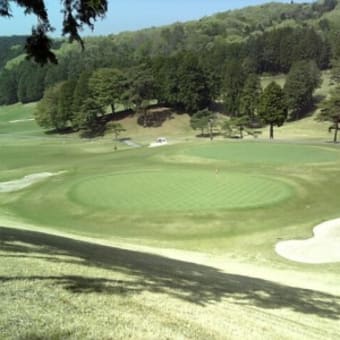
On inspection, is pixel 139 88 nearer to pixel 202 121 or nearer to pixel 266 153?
pixel 202 121

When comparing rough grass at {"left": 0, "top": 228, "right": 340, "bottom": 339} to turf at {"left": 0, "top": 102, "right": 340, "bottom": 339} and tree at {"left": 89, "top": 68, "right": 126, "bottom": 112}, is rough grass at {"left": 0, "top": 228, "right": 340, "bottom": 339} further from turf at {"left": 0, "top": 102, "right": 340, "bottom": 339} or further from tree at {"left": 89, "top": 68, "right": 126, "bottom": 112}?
tree at {"left": 89, "top": 68, "right": 126, "bottom": 112}

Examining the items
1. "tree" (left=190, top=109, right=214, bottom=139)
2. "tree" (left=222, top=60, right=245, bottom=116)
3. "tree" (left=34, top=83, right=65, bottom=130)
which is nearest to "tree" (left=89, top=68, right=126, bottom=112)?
"tree" (left=34, top=83, right=65, bottom=130)

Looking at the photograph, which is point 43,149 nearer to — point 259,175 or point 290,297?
point 259,175

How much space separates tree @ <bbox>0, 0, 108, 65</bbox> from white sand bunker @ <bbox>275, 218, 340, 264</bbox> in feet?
53.0

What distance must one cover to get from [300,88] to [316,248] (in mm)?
83626

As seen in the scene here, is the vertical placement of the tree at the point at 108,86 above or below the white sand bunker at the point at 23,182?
above

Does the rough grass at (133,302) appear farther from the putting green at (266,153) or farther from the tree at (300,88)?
the tree at (300,88)

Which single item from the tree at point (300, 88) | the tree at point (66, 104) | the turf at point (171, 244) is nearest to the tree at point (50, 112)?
the tree at point (66, 104)

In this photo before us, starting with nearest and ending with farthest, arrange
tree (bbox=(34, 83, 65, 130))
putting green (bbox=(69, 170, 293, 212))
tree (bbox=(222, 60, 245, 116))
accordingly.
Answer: putting green (bbox=(69, 170, 293, 212)) < tree (bbox=(222, 60, 245, 116)) < tree (bbox=(34, 83, 65, 130))

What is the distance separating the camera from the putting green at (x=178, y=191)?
35219 millimetres

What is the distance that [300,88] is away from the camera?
343 feet

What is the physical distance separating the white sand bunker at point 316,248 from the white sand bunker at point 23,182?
28155 mm

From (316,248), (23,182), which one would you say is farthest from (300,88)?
(316,248)

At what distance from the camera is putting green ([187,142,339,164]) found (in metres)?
55.4
